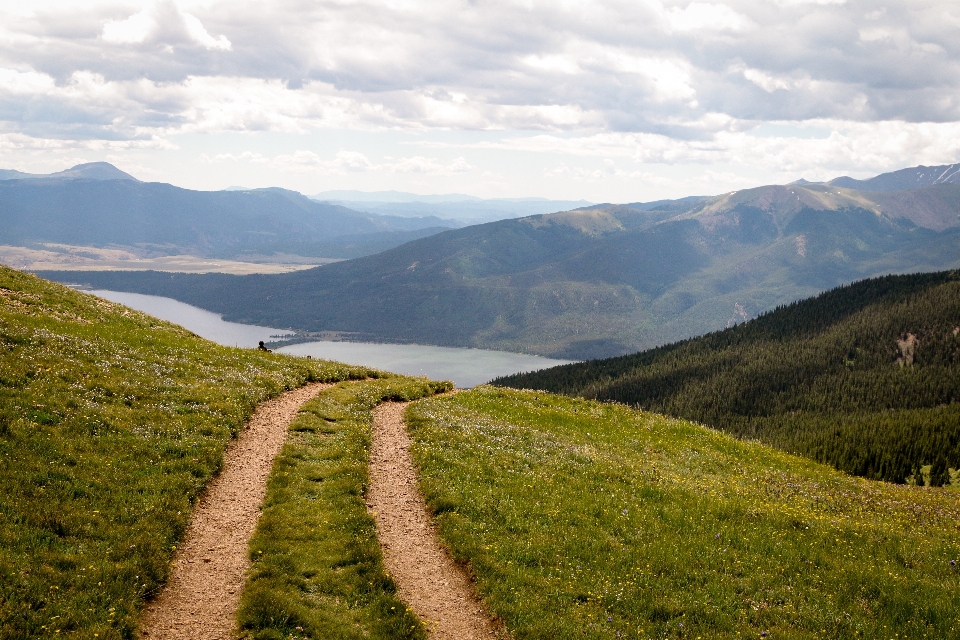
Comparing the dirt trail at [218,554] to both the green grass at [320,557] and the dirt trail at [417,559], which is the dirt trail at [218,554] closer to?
the green grass at [320,557]

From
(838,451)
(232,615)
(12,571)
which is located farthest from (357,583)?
(838,451)

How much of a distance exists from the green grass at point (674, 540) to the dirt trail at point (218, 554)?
6.21m

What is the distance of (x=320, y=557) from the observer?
17812 millimetres

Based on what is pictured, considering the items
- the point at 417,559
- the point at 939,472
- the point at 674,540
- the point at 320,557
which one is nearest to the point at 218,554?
the point at 320,557

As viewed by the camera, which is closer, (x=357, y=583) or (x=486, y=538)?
(x=357, y=583)

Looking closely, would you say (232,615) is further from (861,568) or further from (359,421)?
(861,568)

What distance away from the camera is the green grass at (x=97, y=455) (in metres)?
14.4

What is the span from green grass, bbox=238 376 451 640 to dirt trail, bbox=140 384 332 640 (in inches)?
17.8

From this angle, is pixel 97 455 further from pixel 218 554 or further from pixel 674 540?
pixel 674 540

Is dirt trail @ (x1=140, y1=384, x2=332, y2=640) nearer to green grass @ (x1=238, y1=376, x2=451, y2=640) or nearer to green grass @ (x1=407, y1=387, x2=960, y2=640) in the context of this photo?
green grass @ (x1=238, y1=376, x2=451, y2=640)

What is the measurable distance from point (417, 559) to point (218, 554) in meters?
5.73

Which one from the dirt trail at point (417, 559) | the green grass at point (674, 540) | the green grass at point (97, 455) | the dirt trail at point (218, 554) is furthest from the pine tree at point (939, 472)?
the dirt trail at point (218, 554)

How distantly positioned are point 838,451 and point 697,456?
70993 mm

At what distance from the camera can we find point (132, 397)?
26.4 metres
